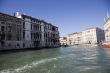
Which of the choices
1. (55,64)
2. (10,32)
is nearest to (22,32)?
(10,32)

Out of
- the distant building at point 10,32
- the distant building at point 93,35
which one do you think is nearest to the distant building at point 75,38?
the distant building at point 93,35

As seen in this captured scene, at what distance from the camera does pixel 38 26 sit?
177 feet

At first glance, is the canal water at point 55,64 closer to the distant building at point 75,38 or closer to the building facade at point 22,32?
the building facade at point 22,32

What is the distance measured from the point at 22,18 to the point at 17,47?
8.47 meters

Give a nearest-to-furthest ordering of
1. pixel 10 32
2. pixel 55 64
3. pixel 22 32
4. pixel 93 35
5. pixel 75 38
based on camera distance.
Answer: pixel 55 64 → pixel 10 32 → pixel 22 32 → pixel 93 35 → pixel 75 38

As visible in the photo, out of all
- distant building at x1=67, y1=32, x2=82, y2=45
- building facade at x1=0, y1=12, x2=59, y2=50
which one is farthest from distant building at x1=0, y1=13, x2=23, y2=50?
distant building at x1=67, y1=32, x2=82, y2=45

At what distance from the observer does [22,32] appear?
43.6m

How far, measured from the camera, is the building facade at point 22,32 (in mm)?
36594

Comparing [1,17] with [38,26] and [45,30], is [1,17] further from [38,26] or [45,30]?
[45,30]

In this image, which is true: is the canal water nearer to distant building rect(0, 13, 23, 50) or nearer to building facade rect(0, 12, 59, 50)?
distant building rect(0, 13, 23, 50)

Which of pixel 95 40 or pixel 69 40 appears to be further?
pixel 69 40

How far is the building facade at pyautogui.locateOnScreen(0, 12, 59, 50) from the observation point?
1441 inches

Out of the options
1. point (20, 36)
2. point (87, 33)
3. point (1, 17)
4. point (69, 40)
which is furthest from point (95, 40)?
point (1, 17)

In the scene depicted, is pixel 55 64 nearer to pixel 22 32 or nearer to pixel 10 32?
pixel 10 32
